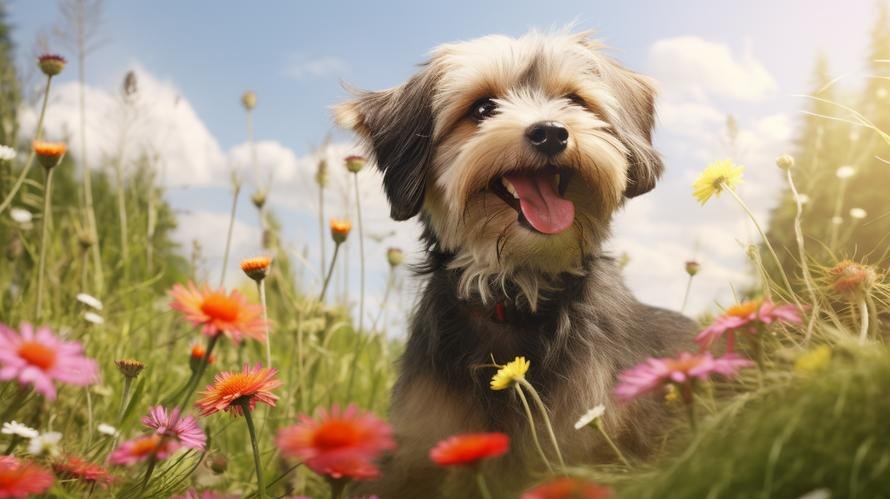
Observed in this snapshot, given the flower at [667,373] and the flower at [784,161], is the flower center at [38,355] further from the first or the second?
the flower at [784,161]

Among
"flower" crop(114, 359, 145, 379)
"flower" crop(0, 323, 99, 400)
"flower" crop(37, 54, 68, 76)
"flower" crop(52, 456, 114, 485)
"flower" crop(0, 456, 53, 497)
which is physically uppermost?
"flower" crop(37, 54, 68, 76)

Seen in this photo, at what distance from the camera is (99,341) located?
4.73 meters

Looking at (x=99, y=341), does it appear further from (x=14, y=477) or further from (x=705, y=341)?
(x=705, y=341)

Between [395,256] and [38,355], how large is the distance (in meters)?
3.45

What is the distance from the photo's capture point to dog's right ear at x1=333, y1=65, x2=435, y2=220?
12.0 feet

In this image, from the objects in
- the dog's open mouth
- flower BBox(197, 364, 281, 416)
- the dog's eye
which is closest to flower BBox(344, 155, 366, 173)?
the dog's eye

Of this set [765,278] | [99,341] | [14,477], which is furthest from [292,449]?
[99,341]

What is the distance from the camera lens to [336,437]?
1577mm

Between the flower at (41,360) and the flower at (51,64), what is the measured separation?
266 centimetres

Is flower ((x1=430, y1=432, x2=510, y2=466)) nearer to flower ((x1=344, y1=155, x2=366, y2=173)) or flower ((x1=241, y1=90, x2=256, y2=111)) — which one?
flower ((x1=344, y1=155, x2=366, y2=173))

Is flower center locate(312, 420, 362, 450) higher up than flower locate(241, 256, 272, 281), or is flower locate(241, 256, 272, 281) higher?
flower center locate(312, 420, 362, 450)

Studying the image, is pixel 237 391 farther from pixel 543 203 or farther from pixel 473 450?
pixel 543 203

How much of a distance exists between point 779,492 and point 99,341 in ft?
13.5

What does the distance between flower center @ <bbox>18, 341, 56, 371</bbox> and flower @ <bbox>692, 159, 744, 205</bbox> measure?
214 cm
